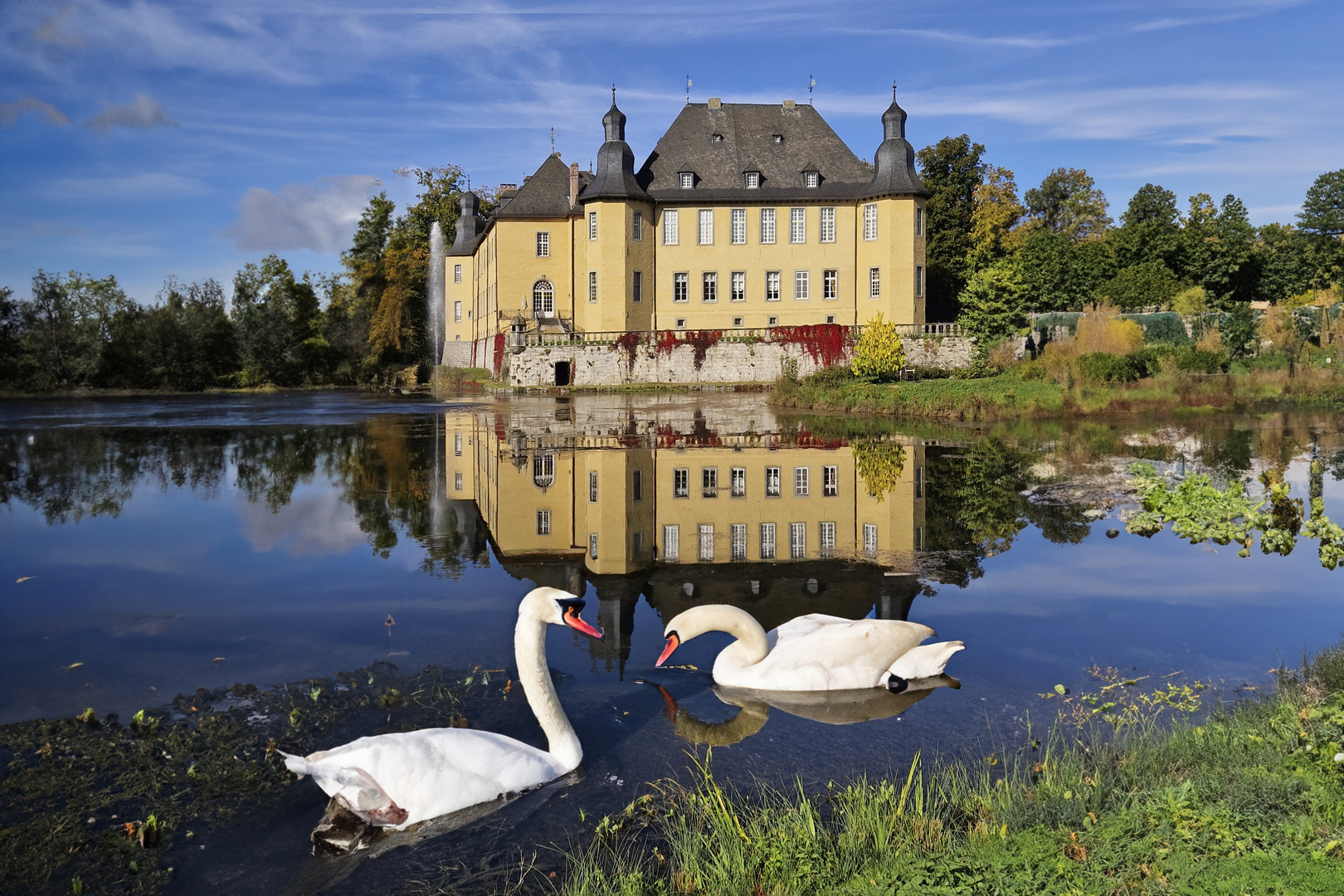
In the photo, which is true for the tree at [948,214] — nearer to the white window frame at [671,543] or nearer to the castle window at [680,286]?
the castle window at [680,286]

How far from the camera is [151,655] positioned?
753cm

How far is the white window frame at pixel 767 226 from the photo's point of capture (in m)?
52.2

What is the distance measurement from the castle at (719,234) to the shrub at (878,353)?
14990 mm

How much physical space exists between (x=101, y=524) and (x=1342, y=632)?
46.7 feet

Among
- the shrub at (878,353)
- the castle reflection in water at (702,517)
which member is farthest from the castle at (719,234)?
the castle reflection in water at (702,517)

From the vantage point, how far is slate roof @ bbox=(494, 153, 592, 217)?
53781 mm

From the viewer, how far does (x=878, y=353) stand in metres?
34.5

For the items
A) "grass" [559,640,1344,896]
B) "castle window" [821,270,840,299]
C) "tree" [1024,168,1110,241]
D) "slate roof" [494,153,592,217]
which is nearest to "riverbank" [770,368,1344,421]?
"castle window" [821,270,840,299]

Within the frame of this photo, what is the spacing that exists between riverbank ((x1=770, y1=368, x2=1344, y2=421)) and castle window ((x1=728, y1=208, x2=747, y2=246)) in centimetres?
2223

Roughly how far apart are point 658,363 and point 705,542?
36155 millimetres

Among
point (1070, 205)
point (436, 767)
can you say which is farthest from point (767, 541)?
point (1070, 205)

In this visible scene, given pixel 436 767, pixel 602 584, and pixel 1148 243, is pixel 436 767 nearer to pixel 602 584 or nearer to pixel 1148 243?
pixel 602 584

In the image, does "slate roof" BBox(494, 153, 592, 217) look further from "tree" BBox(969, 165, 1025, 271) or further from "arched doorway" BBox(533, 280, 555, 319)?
"tree" BBox(969, 165, 1025, 271)

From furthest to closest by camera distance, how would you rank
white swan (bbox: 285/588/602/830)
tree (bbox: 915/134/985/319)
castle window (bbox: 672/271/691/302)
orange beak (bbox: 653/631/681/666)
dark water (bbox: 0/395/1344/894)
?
1. tree (bbox: 915/134/985/319)
2. castle window (bbox: 672/271/691/302)
3. orange beak (bbox: 653/631/681/666)
4. dark water (bbox: 0/395/1344/894)
5. white swan (bbox: 285/588/602/830)
